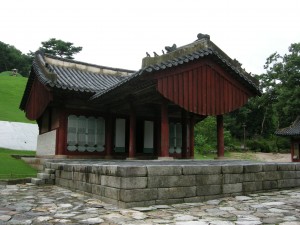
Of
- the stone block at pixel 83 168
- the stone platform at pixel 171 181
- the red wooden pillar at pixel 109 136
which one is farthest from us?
the red wooden pillar at pixel 109 136

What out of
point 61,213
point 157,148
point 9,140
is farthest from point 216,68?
point 9,140

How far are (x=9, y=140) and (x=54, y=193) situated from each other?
803 inches

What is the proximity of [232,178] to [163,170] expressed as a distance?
7.21 ft

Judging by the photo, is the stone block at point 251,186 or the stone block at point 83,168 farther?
the stone block at point 251,186

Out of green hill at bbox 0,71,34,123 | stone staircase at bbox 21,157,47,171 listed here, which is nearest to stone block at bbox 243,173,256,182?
stone staircase at bbox 21,157,47,171

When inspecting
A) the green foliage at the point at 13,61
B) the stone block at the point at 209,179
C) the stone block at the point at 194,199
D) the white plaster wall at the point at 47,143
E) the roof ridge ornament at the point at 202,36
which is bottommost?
the stone block at the point at 194,199

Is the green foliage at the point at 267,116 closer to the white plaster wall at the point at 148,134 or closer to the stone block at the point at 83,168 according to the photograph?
the white plaster wall at the point at 148,134

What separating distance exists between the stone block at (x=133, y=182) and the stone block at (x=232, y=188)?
233cm

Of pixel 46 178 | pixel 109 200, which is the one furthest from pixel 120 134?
pixel 109 200

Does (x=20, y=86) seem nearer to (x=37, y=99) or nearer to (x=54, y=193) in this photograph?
(x=37, y=99)

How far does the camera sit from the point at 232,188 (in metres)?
7.87

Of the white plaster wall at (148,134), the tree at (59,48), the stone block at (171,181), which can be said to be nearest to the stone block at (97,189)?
the stone block at (171,181)

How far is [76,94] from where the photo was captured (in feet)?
44.5

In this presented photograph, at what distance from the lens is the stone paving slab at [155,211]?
5.25 m
